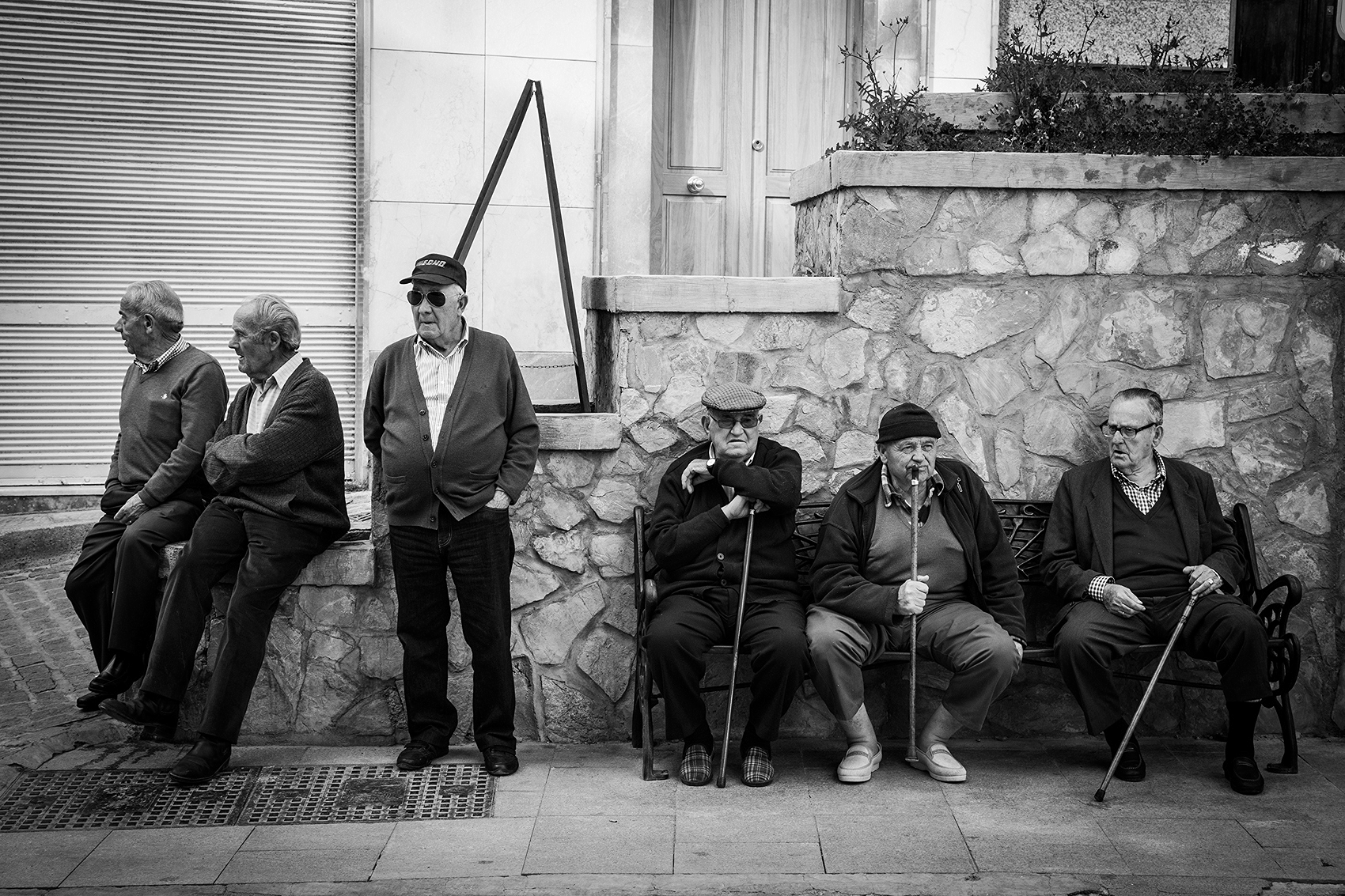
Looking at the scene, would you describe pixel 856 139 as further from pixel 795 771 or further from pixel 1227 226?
pixel 795 771

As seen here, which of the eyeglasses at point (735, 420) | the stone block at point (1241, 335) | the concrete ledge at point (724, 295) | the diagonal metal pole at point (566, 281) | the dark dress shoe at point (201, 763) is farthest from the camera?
the diagonal metal pole at point (566, 281)

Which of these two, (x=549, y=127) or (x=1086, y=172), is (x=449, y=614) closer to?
(x=1086, y=172)

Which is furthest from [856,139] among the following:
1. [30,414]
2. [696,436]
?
[30,414]

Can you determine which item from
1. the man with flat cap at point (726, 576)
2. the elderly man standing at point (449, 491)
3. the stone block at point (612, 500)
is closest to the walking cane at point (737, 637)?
the man with flat cap at point (726, 576)

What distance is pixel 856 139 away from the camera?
537cm

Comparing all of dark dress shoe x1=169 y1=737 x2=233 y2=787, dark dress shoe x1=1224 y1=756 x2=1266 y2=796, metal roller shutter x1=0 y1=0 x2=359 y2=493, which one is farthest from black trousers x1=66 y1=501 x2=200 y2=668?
dark dress shoe x1=1224 y1=756 x2=1266 y2=796

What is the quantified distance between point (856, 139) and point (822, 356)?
0.91 metres

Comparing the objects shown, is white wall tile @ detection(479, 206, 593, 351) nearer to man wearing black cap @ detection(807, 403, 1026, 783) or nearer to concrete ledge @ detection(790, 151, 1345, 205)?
concrete ledge @ detection(790, 151, 1345, 205)

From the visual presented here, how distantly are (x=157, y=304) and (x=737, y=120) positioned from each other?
3597mm

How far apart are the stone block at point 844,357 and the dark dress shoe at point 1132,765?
1.67 m

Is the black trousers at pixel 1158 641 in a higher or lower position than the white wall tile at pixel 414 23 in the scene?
lower

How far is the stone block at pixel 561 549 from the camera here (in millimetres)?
5121

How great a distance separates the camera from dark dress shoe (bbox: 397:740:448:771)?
483 centimetres

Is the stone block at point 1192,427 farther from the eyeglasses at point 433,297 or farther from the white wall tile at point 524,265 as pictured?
the white wall tile at point 524,265
